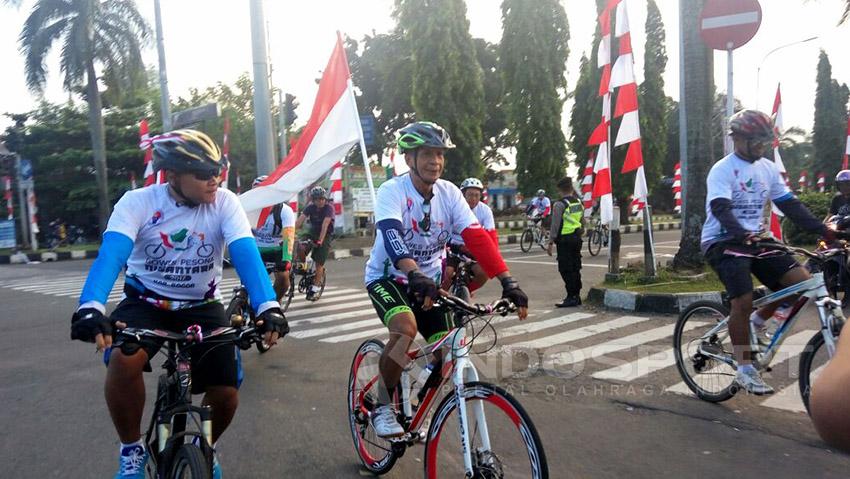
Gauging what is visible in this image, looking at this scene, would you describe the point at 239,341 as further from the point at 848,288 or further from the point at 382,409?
the point at 848,288

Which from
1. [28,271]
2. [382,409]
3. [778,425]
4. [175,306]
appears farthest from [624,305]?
[28,271]

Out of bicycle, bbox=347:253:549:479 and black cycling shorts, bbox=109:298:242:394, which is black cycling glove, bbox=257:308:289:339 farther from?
bicycle, bbox=347:253:549:479

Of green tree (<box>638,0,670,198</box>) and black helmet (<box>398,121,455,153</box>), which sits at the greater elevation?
green tree (<box>638,0,670,198</box>)

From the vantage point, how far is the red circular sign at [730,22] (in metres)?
6.43

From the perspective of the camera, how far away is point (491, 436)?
262 centimetres

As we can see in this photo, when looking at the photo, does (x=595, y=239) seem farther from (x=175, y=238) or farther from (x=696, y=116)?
(x=175, y=238)

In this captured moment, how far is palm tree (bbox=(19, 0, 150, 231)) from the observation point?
2519 centimetres

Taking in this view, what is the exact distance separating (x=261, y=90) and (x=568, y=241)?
5.90 metres

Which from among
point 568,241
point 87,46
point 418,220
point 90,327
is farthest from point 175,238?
point 87,46

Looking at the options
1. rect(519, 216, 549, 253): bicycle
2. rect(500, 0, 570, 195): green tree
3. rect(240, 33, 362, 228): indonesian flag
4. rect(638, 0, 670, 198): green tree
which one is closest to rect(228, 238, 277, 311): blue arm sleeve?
rect(240, 33, 362, 228): indonesian flag

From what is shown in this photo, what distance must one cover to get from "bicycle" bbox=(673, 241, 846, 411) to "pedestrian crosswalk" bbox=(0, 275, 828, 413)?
0.43ft

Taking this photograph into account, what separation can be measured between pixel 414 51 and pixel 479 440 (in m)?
25.6

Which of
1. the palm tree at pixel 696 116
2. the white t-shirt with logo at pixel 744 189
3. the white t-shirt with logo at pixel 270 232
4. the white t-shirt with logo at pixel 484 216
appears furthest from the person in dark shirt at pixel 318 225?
the white t-shirt with logo at pixel 744 189

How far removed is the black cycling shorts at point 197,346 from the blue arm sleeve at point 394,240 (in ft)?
2.78
